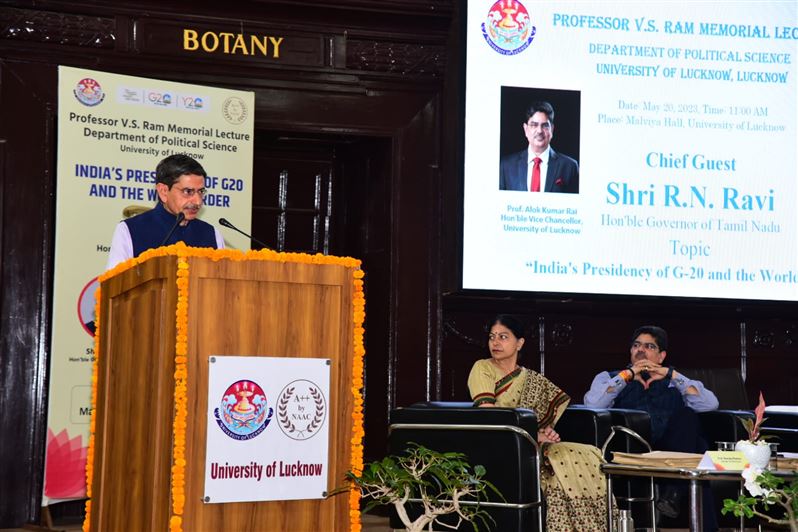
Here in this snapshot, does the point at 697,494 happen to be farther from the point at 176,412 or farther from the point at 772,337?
the point at 772,337

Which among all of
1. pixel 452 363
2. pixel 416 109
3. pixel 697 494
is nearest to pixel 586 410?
pixel 697 494

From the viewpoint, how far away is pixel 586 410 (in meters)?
5.40

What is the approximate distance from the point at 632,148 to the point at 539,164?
1.92ft

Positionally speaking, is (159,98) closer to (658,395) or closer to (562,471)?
(562,471)

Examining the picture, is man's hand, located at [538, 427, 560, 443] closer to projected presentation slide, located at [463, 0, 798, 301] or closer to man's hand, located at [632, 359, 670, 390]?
man's hand, located at [632, 359, 670, 390]

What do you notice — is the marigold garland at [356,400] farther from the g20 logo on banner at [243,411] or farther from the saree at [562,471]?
the saree at [562,471]

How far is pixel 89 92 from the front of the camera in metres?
6.03

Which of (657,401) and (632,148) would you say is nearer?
(657,401)

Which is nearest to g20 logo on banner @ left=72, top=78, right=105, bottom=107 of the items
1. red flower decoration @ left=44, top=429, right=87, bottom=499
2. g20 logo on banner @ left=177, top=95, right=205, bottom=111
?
g20 logo on banner @ left=177, top=95, right=205, bottom=111

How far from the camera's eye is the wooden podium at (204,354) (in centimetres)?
310

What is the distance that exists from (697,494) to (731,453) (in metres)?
0.28

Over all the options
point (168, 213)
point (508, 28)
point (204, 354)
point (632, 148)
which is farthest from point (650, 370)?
point (204, 354)

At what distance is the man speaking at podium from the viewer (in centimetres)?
405

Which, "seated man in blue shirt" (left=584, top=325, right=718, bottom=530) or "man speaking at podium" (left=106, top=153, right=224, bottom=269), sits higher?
"man speaking at podium" (left=106, top=153, right=224, bottom=269)
